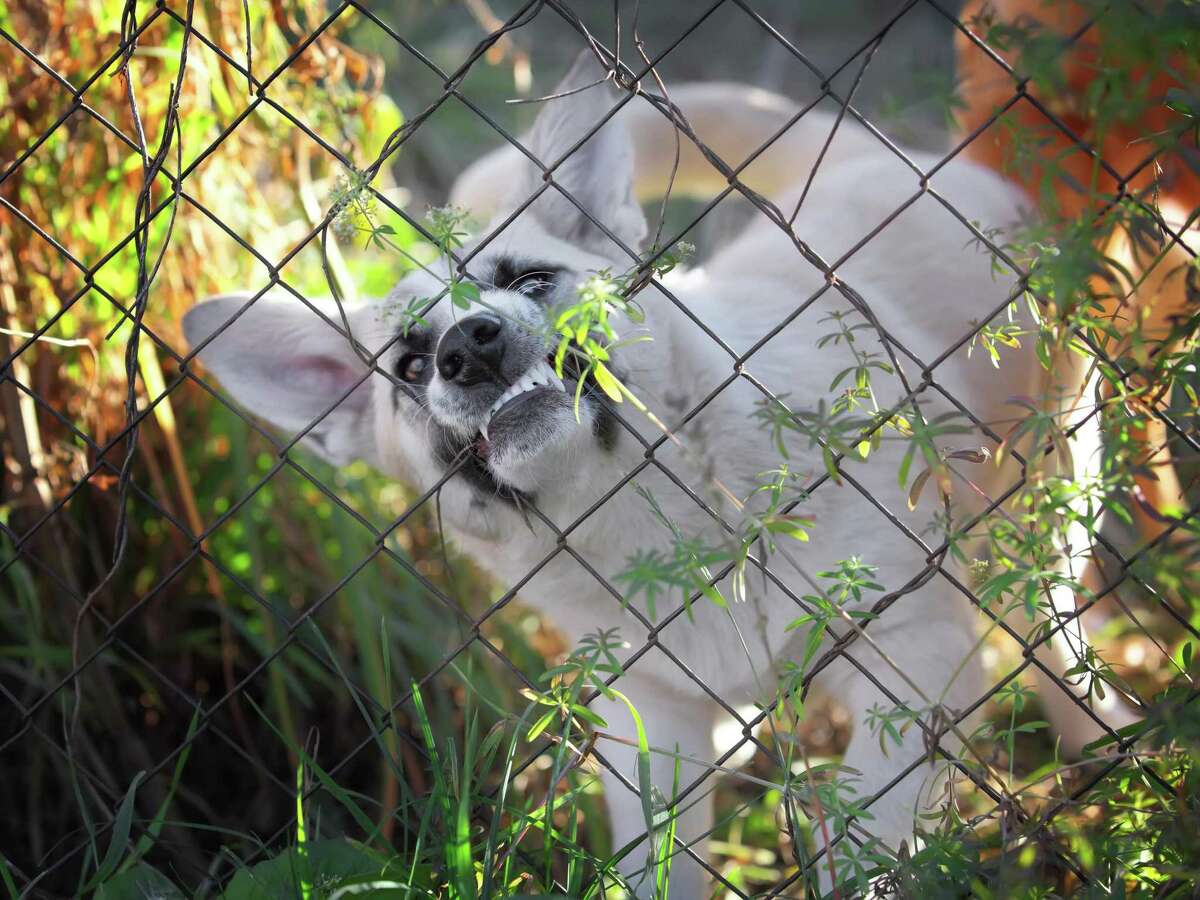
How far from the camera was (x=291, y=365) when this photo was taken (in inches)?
91.3

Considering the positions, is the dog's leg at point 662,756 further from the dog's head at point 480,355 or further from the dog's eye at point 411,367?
the dog's eye at point 411,367

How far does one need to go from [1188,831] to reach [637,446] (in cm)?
109

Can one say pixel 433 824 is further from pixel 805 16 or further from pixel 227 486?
pixel 805 16

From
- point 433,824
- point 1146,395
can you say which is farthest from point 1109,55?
point 433,824

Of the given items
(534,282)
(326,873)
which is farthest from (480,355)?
(326,873)

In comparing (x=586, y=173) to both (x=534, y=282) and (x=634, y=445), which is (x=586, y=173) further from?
(x=634, y=445)

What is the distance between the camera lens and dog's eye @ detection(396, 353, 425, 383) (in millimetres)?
2104

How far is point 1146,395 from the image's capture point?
4.34 ft

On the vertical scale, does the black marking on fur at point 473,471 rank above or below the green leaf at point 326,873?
above

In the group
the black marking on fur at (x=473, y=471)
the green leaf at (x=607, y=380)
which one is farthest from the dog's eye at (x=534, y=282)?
the green leaf at (x=607, y=380)

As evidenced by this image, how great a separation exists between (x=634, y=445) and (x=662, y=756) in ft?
2.54

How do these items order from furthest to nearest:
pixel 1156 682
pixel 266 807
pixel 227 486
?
pixel 1156 682
pixel 227 486
pixel 266 807

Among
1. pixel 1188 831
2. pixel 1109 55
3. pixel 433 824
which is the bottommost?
pixel 1188 831

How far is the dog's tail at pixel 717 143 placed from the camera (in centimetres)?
305
